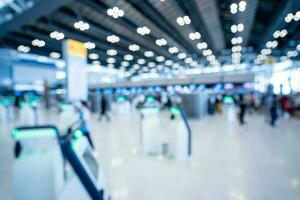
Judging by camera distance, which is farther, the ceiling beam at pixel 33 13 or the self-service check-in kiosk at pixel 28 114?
the self-service check-in kiosk at pixel 28 114

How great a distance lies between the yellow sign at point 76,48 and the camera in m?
9.86

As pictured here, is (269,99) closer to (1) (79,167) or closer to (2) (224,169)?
(2) (224,169)

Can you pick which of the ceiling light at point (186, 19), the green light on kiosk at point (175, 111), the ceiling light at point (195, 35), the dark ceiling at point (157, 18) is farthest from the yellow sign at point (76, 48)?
the green light on kiosk at point (175, 111)

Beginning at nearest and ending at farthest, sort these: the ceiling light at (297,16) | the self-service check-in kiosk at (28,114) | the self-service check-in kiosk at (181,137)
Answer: the ceiling light at (297,16) → the self-service check-in kiosk at (181,137) → the self-service check-in kiosk at (28,114)

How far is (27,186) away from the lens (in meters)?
1.94

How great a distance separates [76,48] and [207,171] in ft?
28.9

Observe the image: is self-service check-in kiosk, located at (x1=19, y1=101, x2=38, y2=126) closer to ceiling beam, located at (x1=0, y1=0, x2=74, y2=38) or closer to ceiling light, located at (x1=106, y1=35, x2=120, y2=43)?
ceiling beam, located at (x1=0, y1=0, x2=74, y2=38)

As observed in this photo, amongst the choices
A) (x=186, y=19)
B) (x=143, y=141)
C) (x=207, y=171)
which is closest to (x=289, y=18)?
(x=186, y=19)

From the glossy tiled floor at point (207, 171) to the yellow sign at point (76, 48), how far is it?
17.4 feet

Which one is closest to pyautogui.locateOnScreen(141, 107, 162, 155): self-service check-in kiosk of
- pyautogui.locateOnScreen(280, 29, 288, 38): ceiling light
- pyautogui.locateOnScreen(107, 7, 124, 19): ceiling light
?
pyautogui.locateOnScreen(107, 7, 124, 19): ceiling light

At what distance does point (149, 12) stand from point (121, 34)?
95 cm

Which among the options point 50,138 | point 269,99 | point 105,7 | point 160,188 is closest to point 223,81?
point 269,99

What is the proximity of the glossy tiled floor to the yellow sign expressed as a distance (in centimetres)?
529

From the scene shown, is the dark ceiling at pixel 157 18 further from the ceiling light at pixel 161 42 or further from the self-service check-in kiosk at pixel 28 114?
the self-service check-in kiosk at pixel 28 114
